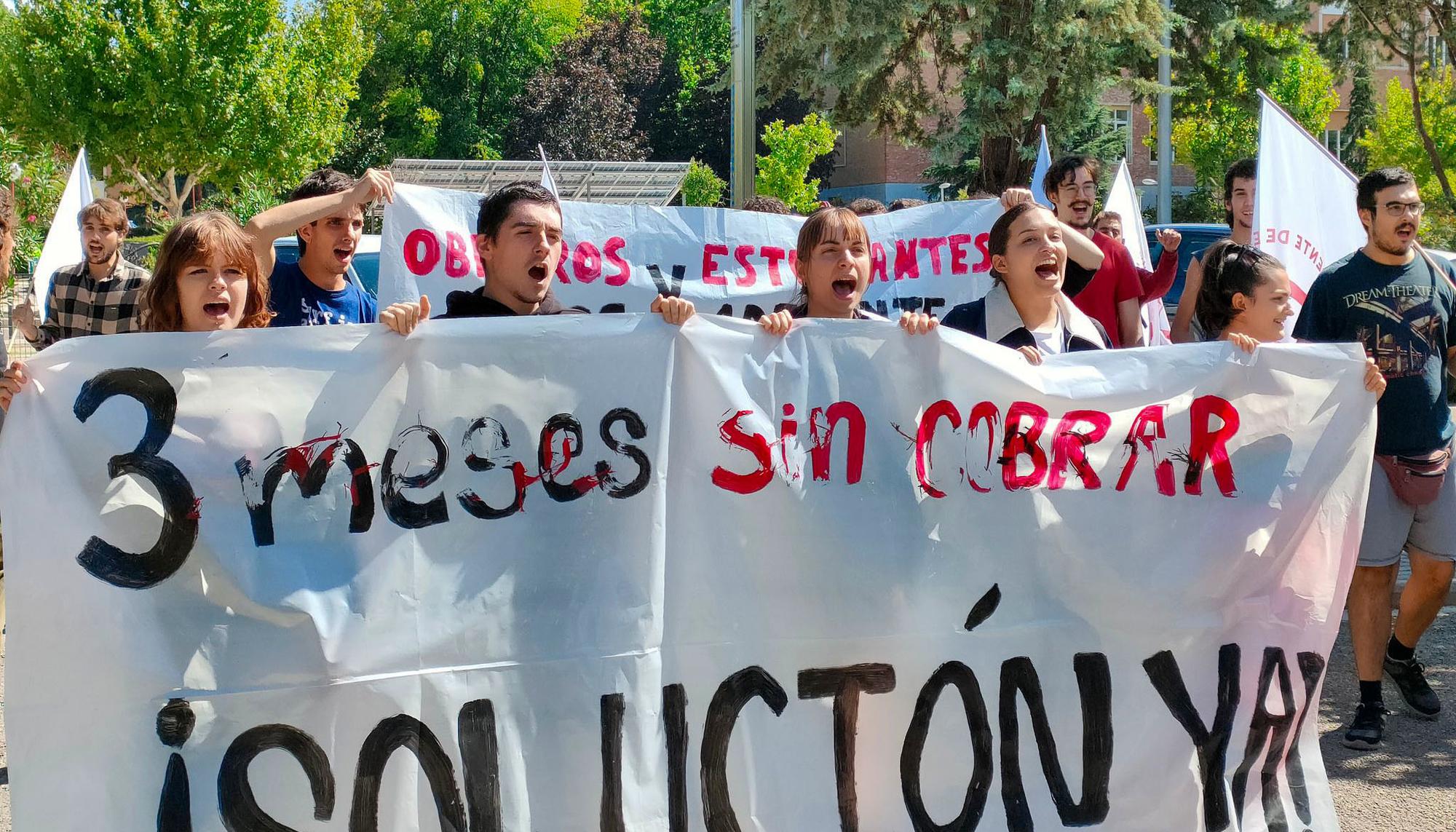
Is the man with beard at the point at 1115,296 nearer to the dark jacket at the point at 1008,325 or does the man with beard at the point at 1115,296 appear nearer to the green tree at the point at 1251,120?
the dark jacket at the point at 1008,325

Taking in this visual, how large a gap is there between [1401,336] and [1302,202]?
1.68 metres

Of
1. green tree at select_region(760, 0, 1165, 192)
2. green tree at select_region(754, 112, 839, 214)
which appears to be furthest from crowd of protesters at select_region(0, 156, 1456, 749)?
green tree at select_region(754, 112, 839, 214)

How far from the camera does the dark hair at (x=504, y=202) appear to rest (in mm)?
3609

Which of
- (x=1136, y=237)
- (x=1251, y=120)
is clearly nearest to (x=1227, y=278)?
(x=1136, y=237)

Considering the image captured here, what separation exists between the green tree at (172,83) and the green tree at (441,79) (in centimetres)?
1786

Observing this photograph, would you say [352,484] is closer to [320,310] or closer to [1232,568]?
[320,310]

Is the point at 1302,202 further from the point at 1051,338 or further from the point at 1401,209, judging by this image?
the point at 1051,338

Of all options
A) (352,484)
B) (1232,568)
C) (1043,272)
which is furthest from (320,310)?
(1232,568)

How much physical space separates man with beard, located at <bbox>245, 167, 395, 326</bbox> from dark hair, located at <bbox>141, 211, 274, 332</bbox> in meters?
0.62

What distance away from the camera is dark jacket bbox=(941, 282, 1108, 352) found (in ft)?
12.2

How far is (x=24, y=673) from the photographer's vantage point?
2.92 m

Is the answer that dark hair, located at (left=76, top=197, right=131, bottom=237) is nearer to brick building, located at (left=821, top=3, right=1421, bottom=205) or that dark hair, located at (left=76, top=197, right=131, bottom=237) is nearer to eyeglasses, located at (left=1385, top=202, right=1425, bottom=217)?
eyeglasses, located at (left=1385, top=202, right=1425, bottom=217)

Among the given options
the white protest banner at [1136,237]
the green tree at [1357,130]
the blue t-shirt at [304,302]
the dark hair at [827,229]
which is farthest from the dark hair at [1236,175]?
the green tree at [1357,130]

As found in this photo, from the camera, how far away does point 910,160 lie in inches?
1706
